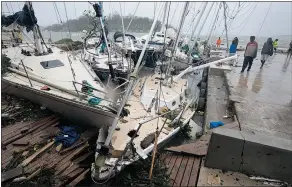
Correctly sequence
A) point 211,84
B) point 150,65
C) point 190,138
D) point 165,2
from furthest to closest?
point 150,65 → point 211,84 → point 165,2 → point 190,138

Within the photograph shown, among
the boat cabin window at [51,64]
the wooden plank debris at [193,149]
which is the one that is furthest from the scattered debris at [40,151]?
the wooden plank debris at [193,149]

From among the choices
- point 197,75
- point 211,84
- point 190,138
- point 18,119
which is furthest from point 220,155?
point 197,75

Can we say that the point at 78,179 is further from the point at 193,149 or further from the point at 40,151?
the point at 193,149

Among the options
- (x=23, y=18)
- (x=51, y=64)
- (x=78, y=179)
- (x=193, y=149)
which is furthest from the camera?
(x=51, y=64)

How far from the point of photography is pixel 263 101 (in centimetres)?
796

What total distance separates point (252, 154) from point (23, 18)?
9.22 m

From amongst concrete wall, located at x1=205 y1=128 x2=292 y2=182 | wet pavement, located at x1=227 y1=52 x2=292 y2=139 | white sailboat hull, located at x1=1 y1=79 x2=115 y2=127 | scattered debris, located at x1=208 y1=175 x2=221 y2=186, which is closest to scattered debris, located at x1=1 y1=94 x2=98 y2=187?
white sailboat hull, located at x1=1 y1=79 x2=115 y2=127

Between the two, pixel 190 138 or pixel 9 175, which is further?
pixel 190 138

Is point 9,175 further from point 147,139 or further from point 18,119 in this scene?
point 147,139

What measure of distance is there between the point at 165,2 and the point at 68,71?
503 cm

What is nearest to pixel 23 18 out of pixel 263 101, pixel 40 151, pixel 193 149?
pixel 40 151

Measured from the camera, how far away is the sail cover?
322 inches

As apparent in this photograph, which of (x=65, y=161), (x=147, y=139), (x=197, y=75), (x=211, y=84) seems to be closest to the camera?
(x=65, y=161)

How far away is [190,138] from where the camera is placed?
25.7ft
